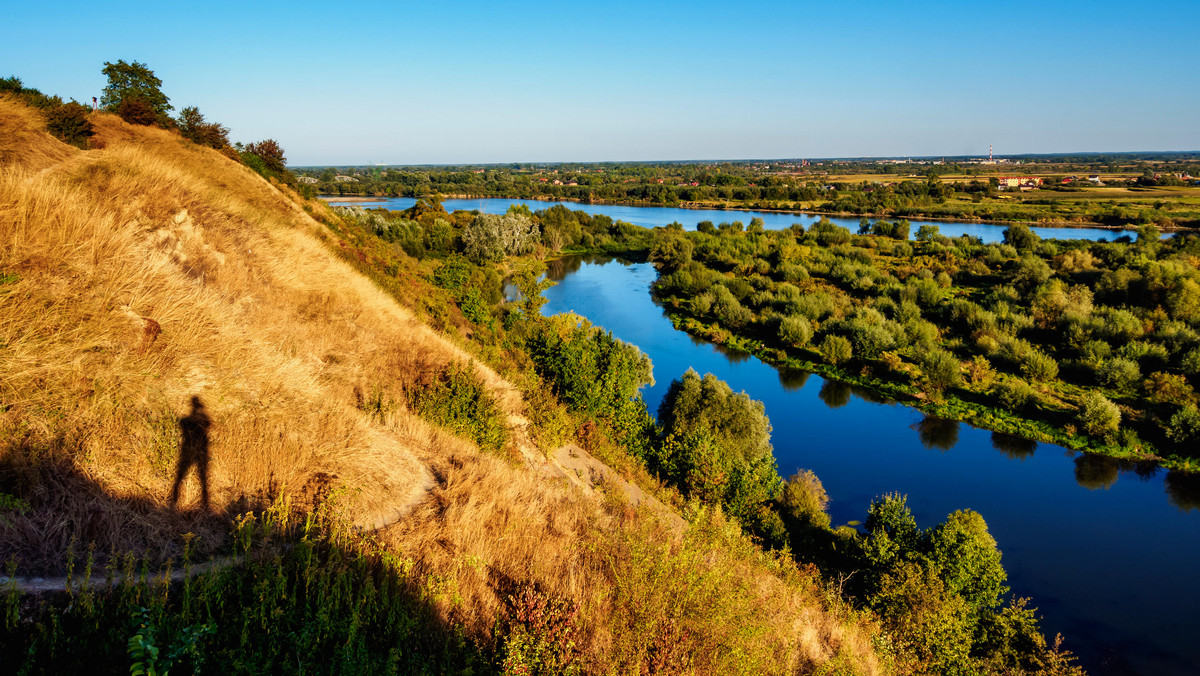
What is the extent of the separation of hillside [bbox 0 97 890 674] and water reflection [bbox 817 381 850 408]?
60.0 ft

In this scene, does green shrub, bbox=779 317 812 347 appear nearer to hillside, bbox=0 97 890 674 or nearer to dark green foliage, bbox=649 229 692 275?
dark green foliage, bbox=649 229 692 275

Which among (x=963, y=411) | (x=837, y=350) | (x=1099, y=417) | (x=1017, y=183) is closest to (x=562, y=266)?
(x=837, y=350)

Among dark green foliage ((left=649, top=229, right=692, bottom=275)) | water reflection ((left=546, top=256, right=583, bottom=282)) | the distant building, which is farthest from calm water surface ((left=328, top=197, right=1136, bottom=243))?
the distant building

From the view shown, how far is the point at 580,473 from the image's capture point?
9.39 meters

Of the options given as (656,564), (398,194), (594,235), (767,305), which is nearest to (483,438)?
(656,564)

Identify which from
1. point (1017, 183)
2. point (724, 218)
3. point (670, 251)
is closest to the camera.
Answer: point (670, 251)

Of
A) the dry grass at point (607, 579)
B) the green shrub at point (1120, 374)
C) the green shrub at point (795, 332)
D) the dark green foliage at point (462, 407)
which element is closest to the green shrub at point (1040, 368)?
the green shrub at point (1120, 374)

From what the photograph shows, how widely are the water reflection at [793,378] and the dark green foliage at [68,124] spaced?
26142 mm

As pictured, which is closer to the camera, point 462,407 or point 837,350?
point 462,407

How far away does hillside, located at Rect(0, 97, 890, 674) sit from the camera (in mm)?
4047

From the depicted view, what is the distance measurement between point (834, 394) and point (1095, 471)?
9.45 m

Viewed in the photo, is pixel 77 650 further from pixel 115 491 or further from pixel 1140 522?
pixel 1140 522

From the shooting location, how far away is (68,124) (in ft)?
39.5

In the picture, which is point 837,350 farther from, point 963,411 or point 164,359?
point 164,359
